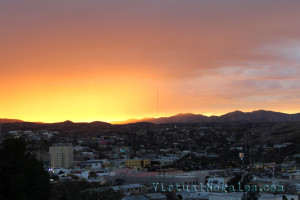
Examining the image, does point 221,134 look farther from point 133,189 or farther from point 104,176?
point 133,189

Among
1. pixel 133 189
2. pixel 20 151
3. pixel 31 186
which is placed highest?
pixel 20 151

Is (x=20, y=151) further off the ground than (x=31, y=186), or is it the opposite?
(x=20, y=151)

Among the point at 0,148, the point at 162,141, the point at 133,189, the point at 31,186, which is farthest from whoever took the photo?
the point at 162,141

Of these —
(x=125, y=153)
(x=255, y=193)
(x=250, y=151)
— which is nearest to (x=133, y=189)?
(x=255, y=193)

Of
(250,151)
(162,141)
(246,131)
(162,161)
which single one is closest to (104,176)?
(162,161)

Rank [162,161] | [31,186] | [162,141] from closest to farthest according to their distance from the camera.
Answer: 1. [31,186]
2. [162,161]
3. [162,141]

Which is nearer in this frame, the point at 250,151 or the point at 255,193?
the point at 255,193
